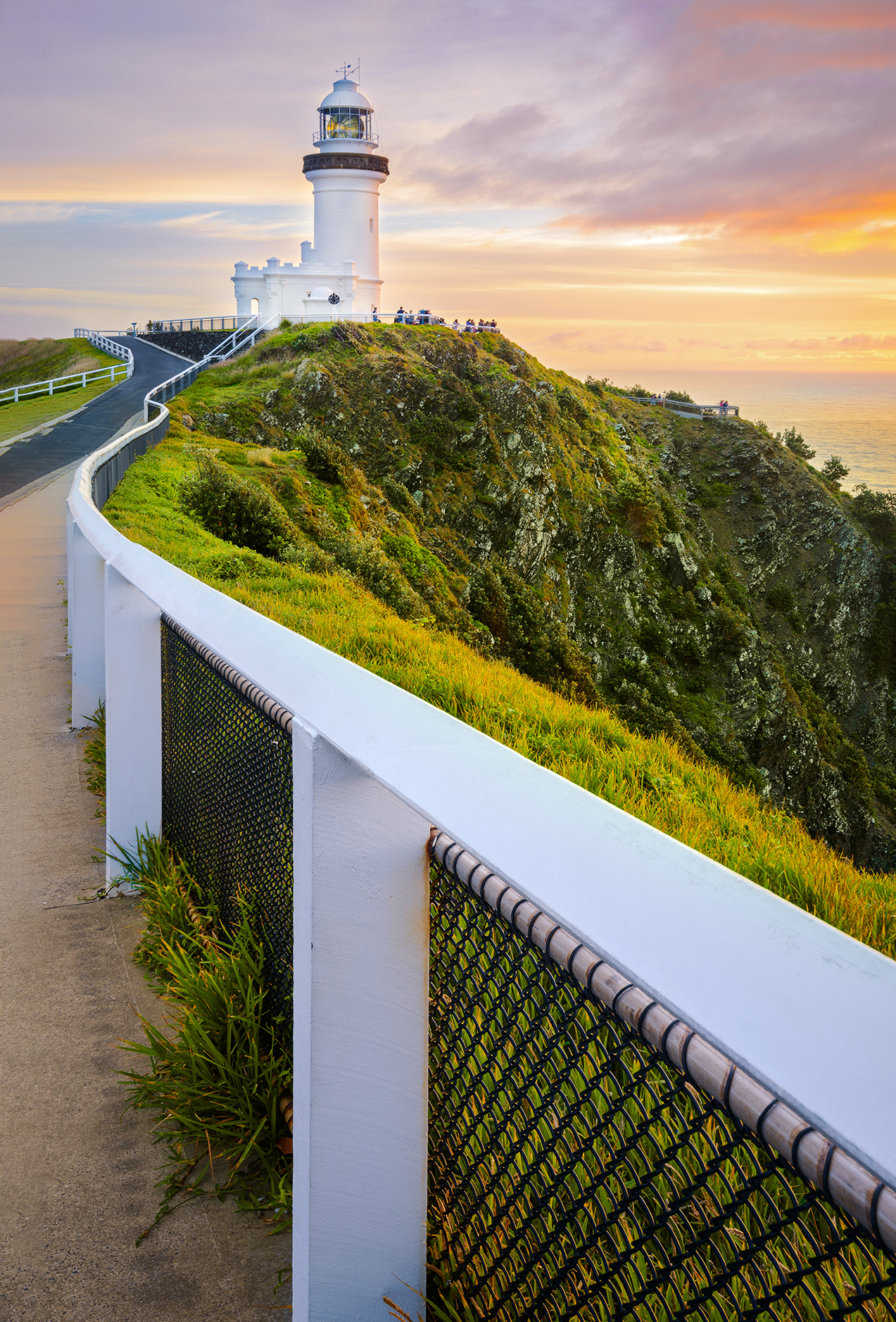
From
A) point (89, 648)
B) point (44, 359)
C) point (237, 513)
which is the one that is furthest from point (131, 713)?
point (44, 359)

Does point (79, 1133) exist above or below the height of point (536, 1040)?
below

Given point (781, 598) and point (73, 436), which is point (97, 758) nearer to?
point (73, 436)

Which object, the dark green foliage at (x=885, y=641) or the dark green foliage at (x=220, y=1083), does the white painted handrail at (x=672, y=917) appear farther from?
the dark green foliage at (x=885, y=641)

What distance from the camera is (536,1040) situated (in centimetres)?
195

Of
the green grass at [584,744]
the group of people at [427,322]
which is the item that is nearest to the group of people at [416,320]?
the group of people at [427,322]

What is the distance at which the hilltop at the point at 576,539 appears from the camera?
77.0 feet

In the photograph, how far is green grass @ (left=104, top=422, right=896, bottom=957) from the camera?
3.46 meters

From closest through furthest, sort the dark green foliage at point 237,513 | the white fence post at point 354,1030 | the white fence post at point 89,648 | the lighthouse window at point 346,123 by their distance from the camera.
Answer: the white fence post at point 354,1030
the white fence post at point 89,648
the dark green foliage at point 237,513
the lighthouse window at point 346,123

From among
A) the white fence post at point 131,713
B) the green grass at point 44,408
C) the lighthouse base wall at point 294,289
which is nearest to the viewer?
the white fence post at point 131,713

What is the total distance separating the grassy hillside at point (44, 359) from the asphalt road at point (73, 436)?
8.47 metres

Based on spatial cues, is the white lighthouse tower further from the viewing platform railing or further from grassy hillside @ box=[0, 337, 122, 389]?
the viewing platform railing

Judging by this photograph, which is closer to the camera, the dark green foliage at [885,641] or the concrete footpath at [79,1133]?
the concrete footpath at [79,1133]

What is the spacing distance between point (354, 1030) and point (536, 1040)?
46 centimetres

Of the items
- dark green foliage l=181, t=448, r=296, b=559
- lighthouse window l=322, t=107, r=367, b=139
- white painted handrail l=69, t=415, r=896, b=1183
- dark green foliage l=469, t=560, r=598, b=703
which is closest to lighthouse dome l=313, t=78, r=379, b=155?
lighthouse window l=322, t=107, r=367, b=139
